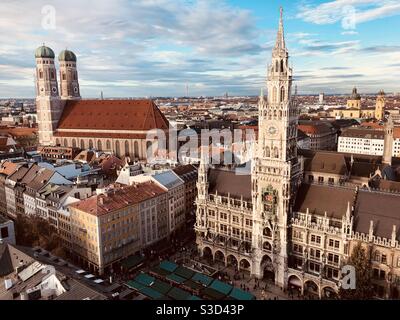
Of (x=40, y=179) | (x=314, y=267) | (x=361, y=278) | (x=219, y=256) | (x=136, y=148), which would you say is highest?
(x=136, y=148)

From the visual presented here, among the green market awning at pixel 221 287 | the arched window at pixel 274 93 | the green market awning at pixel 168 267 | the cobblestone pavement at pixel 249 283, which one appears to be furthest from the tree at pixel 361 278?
the green market awning at pixel 168 267

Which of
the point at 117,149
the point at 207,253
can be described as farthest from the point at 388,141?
the point at 117,149

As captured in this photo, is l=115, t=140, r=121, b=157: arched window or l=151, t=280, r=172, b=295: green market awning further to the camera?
l=115, t=140, r=121, b=157: arched window

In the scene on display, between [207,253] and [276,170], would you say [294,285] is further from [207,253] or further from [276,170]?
[276,170]

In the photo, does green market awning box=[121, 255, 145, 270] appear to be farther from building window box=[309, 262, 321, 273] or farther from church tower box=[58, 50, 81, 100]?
church tower box=[58, 50, 81, 100]

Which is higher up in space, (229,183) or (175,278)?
(229,183)

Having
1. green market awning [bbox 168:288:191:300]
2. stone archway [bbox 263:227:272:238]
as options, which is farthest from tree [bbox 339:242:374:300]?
green market awning [bbox 168:288:191:300]
